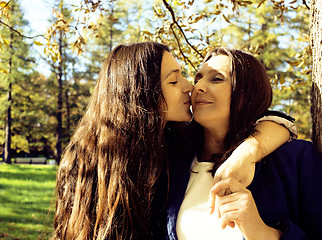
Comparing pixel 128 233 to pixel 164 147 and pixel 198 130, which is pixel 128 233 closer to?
pixel 164 147

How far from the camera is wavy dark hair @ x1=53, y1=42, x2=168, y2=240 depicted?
2379mm

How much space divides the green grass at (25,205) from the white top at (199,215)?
7.90 feet

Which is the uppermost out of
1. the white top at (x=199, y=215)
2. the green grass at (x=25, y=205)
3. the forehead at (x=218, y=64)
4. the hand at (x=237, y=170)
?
the forehead at (x=218, y=64)

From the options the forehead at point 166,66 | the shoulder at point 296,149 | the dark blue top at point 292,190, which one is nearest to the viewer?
the dark blue top at point 292,190

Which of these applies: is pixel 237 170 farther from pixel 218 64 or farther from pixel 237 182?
pixel 218 64

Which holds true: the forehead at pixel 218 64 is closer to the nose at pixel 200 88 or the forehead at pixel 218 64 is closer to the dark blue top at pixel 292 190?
the nose at pixel 200 88

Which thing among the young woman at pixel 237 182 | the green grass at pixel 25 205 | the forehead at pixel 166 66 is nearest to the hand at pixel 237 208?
the young woman at pixel 237 182

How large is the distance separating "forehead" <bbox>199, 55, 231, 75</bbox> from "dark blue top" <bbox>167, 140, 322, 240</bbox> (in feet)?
2.23

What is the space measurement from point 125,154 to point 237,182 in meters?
0.99

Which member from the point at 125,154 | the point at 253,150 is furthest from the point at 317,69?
the point at 125,154

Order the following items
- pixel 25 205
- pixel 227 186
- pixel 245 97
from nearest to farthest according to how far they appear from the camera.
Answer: pixel 227 186 < pixel 245 97 < pixel 25 205

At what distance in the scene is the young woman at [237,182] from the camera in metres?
1.77

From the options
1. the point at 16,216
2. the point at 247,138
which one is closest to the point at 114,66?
the point at 247,138

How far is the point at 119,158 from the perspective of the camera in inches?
96.5
